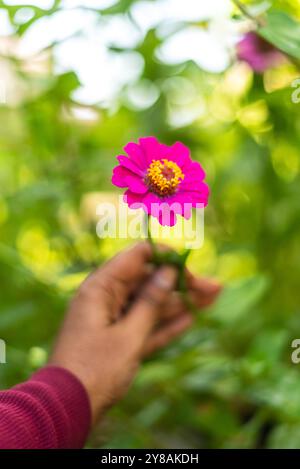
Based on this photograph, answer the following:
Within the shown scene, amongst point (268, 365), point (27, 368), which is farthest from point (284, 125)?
point (27, 368)

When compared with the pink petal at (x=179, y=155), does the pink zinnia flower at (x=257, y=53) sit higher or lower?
lower

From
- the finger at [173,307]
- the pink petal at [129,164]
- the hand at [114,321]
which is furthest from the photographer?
the finger at [173,307]

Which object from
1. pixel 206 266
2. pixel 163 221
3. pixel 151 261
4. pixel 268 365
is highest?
pixel 163 221

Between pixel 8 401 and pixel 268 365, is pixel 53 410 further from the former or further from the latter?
pixel 268 365

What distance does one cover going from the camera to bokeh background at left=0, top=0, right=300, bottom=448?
0.77m

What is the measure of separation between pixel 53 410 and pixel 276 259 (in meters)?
0.46

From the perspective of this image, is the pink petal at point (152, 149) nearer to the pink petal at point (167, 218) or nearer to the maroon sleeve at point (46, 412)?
the pink petal at point (167, 218)

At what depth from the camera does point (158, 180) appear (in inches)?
18.8

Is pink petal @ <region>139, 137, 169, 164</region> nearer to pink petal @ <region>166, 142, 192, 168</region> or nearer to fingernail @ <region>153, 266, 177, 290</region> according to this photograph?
pink petal @ <region>166, 142, 192, 168</region>

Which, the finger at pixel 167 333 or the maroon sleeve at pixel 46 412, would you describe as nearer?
the maroon sleeve at pixel 46 412

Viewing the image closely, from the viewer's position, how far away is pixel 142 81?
933 mm

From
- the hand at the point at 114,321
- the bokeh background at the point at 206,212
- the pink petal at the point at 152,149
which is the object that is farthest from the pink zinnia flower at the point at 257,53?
the pink petal at the point at 152,149

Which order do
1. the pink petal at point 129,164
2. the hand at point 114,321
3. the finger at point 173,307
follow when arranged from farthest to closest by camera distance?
1. the finger at point 173,307
2. the hand at point 114,321
3. the pink petal at point 129,164

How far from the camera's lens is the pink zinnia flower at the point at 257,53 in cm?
78
